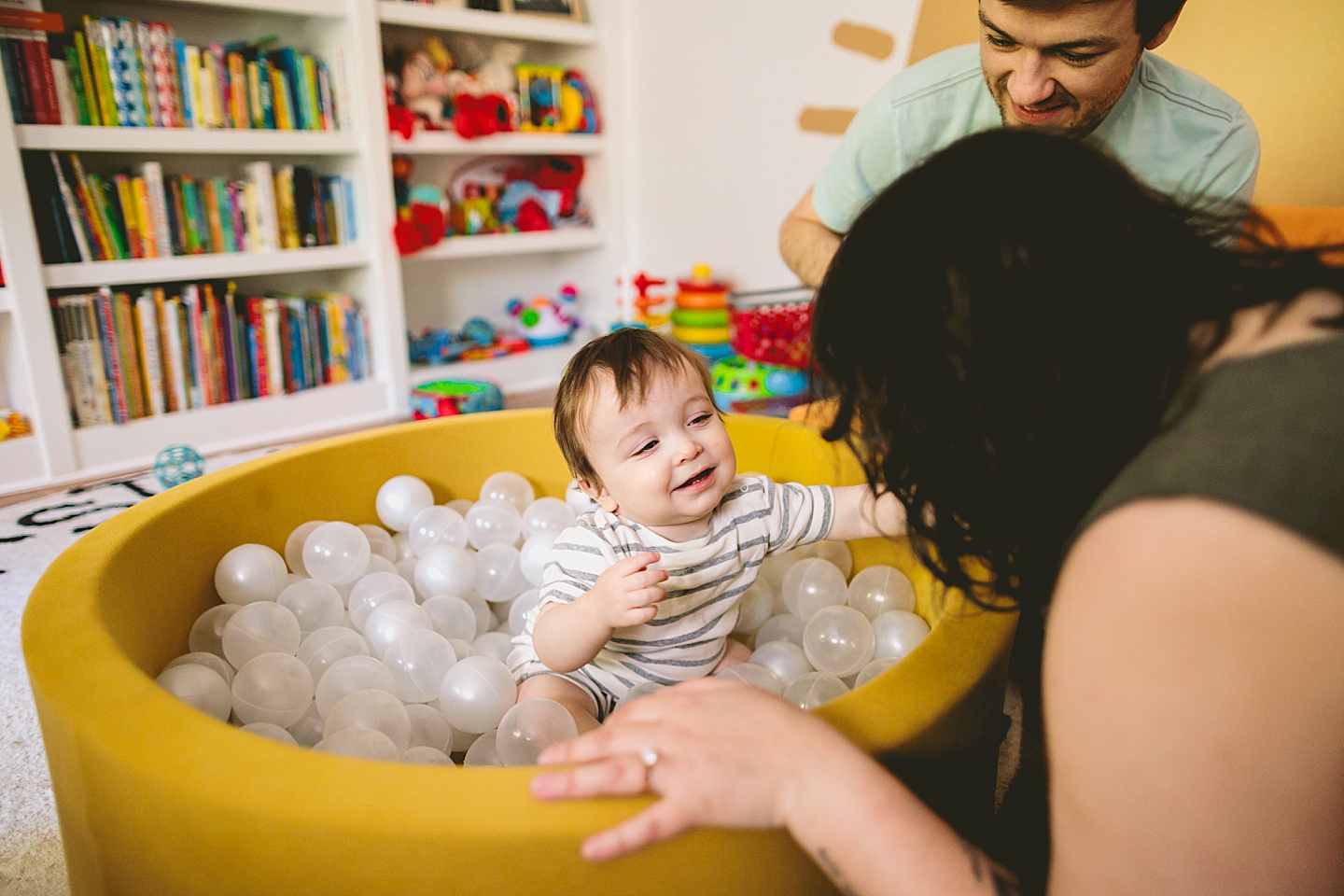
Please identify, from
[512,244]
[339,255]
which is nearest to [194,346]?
[339,255]

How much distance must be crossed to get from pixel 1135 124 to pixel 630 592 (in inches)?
36.9

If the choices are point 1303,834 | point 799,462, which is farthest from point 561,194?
point 1303,834

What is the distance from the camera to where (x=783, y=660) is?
985 mm

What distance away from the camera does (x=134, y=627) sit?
0.82 m

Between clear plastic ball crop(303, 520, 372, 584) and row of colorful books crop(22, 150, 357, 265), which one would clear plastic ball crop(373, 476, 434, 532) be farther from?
row of colorful books crop(22, 150, 357, 265)

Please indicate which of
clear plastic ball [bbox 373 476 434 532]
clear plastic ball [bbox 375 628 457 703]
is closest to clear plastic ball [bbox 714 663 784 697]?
clear plastic ball [bbox 375 628 457 703]

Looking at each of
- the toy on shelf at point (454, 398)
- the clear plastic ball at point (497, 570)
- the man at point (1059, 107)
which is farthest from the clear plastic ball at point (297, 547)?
the toy on shelf at point (454, 398)

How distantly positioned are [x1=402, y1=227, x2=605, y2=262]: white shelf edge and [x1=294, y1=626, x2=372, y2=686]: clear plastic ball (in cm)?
189

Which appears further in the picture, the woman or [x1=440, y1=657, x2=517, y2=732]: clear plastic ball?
[x1=440, y1=657, x2=517, y2=732]: clear plastic ball

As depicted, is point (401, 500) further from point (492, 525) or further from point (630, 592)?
point (630, 592)

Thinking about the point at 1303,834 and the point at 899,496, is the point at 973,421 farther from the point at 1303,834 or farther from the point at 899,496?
the point at 1303,834

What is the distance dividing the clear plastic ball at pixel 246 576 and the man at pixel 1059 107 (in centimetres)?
82

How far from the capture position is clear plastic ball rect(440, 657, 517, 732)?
0.88 metres

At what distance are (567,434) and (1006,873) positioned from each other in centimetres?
56
